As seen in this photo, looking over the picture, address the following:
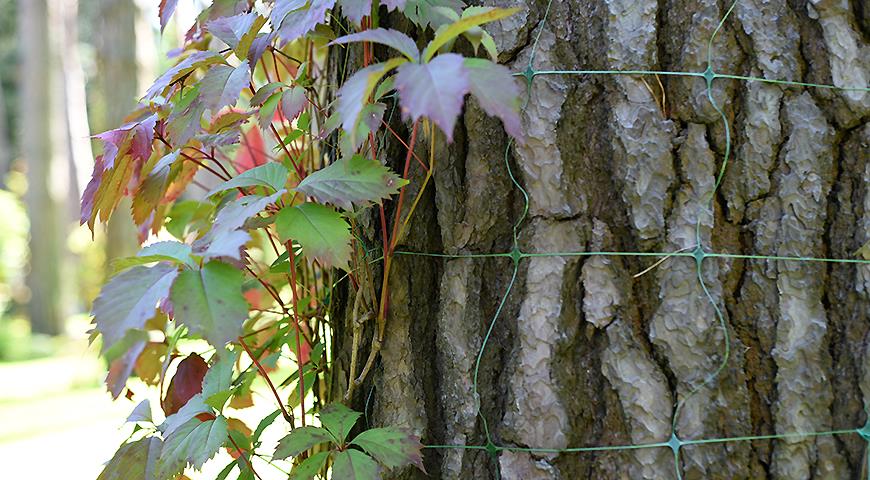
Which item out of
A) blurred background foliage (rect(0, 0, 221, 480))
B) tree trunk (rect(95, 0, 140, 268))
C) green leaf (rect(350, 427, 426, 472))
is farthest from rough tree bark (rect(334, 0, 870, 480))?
tree trunk (rect(95, 0, 140, 268))

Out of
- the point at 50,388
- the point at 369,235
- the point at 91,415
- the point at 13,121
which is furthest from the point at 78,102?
the point at 369,235

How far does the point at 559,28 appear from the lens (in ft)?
3.35

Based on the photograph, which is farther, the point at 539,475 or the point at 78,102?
the point at 78,102

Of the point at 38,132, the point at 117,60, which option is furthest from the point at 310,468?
the point at 38,132

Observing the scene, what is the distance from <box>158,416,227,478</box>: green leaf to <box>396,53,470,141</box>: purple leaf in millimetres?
525

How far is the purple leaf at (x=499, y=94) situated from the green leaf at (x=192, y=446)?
55 cm

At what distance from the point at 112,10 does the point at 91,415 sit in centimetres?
337

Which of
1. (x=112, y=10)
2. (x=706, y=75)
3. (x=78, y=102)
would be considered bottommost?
(x=706, y=75)

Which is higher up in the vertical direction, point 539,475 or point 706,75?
point 706,75

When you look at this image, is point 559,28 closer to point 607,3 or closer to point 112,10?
point 607,3

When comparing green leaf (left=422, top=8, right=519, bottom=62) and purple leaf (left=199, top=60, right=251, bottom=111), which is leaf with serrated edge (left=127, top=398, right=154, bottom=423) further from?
green leaf (left=422, top=8, right=519, bottom=62)

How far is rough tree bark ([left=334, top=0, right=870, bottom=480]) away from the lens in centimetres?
97

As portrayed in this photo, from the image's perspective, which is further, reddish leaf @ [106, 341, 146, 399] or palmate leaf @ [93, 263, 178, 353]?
reddish leaf @ [106, 341, 146, 399]

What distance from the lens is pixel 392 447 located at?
3.10 ft
